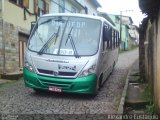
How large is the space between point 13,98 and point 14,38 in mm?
7487

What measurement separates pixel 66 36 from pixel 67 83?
1530 mm

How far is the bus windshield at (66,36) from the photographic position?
33.4ft

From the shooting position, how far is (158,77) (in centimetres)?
723

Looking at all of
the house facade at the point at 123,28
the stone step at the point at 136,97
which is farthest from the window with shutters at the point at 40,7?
the house facade at the point at 123,28

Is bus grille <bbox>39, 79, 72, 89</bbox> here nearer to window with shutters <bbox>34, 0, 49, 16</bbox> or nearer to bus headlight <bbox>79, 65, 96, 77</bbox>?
bus headlight <bbox>79, 65, 96, 77</bbox>

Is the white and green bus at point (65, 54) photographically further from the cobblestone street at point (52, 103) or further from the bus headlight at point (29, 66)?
the cobblestone street at point (52, 103)

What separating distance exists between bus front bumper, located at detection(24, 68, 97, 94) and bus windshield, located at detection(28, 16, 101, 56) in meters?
0.76

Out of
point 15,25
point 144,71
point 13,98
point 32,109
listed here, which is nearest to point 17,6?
point 15,25

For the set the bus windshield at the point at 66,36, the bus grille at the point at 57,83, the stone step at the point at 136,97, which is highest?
the bus windshield at the point at 66,36

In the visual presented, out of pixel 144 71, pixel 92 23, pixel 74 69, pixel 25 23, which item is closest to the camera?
pixel 74 69

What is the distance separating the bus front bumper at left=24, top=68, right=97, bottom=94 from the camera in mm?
9742

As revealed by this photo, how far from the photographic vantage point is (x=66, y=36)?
1044cm

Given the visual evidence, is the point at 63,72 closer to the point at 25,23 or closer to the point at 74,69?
the point at 74,69

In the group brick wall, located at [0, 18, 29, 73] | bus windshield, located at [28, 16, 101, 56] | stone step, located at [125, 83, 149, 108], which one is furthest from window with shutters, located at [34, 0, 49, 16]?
stone step, located at [125, 83, 149, 108]
